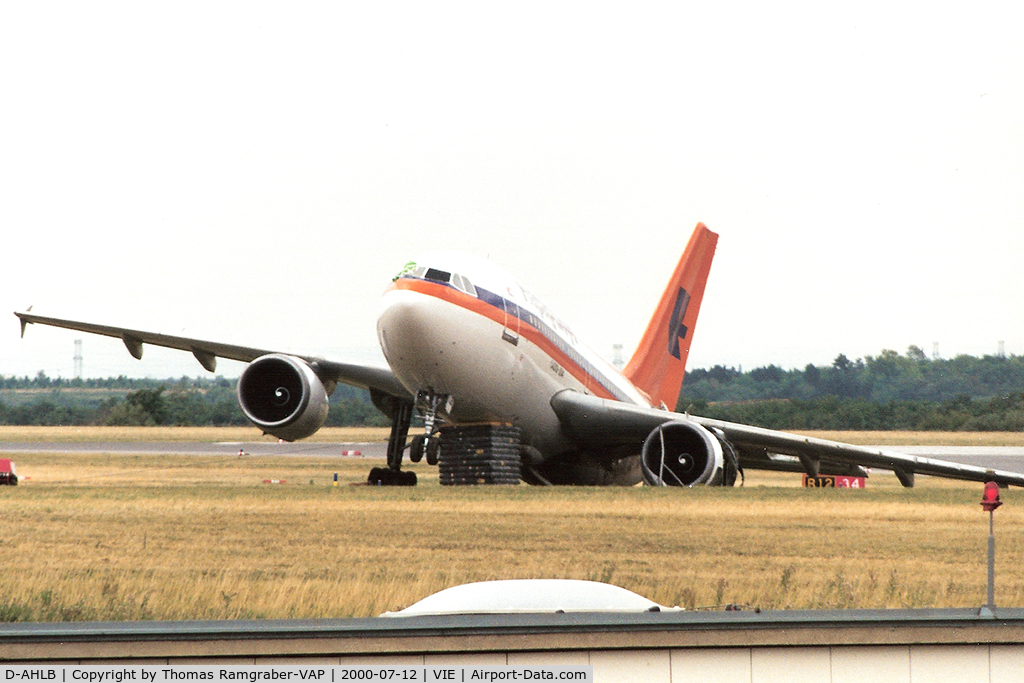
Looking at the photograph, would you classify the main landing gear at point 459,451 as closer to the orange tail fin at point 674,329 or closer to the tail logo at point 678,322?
the orange tail fin at point 674,329

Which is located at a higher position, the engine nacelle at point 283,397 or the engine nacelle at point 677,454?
the engine nacelle at point 283,397

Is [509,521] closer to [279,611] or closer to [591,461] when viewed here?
[279,611]

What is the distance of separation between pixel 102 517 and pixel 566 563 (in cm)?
748

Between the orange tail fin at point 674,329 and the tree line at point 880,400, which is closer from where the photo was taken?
the orange tail fin at point 674,329

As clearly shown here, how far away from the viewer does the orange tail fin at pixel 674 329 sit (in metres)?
41.2

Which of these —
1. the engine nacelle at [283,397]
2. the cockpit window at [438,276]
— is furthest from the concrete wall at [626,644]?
the engine nacelle at [283,397]

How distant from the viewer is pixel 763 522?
1838 centimetres

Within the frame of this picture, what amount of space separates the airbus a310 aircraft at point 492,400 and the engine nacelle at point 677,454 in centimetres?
3

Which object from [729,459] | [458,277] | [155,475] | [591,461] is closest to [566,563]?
[458,277]

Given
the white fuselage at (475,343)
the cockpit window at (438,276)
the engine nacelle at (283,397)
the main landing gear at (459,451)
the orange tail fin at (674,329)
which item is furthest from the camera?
the orange tail fin at (674,329)

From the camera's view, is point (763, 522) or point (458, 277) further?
point (458, 277)

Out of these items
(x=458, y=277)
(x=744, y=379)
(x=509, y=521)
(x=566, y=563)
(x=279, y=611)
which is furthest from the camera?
(x=744, y=379)

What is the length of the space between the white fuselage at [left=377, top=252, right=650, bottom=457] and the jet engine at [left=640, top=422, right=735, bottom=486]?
2.80 meters

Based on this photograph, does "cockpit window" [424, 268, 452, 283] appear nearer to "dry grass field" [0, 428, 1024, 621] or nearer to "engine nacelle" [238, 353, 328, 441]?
"dry grass field" [0, 428, 1024, 621]
